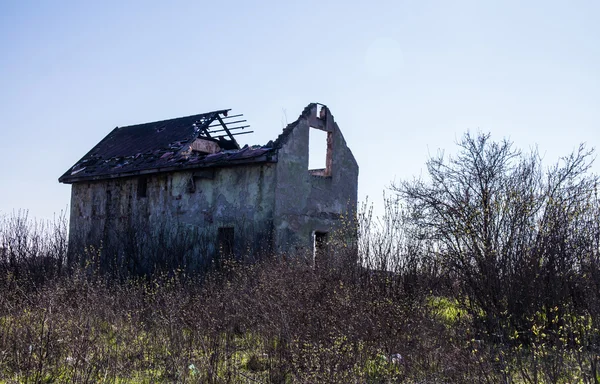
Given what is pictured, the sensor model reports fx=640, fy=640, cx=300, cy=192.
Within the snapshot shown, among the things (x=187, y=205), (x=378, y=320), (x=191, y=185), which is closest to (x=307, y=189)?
(x=191, y=185)

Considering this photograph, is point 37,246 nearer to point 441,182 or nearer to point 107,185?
point 107,185

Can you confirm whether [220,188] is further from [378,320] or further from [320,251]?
[378,320]

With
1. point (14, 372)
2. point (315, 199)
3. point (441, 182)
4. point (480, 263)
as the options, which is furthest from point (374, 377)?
point (441, 182)

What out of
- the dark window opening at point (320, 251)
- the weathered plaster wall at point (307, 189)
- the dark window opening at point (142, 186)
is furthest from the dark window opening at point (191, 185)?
the dark window opening at point (320, 251)

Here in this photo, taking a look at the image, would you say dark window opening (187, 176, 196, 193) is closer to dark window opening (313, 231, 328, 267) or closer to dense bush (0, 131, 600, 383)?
dark window opening (313, 231, 328, 267)

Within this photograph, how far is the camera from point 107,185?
21.5m

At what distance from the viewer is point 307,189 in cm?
1836

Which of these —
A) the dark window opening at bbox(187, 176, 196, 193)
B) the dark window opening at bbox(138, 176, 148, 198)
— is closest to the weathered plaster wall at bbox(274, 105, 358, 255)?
the dark window opening at bbox(187, 176, 196, 193)

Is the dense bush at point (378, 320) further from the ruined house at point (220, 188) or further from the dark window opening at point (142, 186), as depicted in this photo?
the dark window opening at point (142, 186)

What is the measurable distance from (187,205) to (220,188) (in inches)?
53.2

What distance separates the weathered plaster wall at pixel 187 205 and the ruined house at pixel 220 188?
29 millimetres

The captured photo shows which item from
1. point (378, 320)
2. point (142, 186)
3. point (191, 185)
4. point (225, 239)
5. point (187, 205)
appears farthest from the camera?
point (142, 186)

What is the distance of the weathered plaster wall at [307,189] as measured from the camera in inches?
687

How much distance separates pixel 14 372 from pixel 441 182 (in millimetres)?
17348
